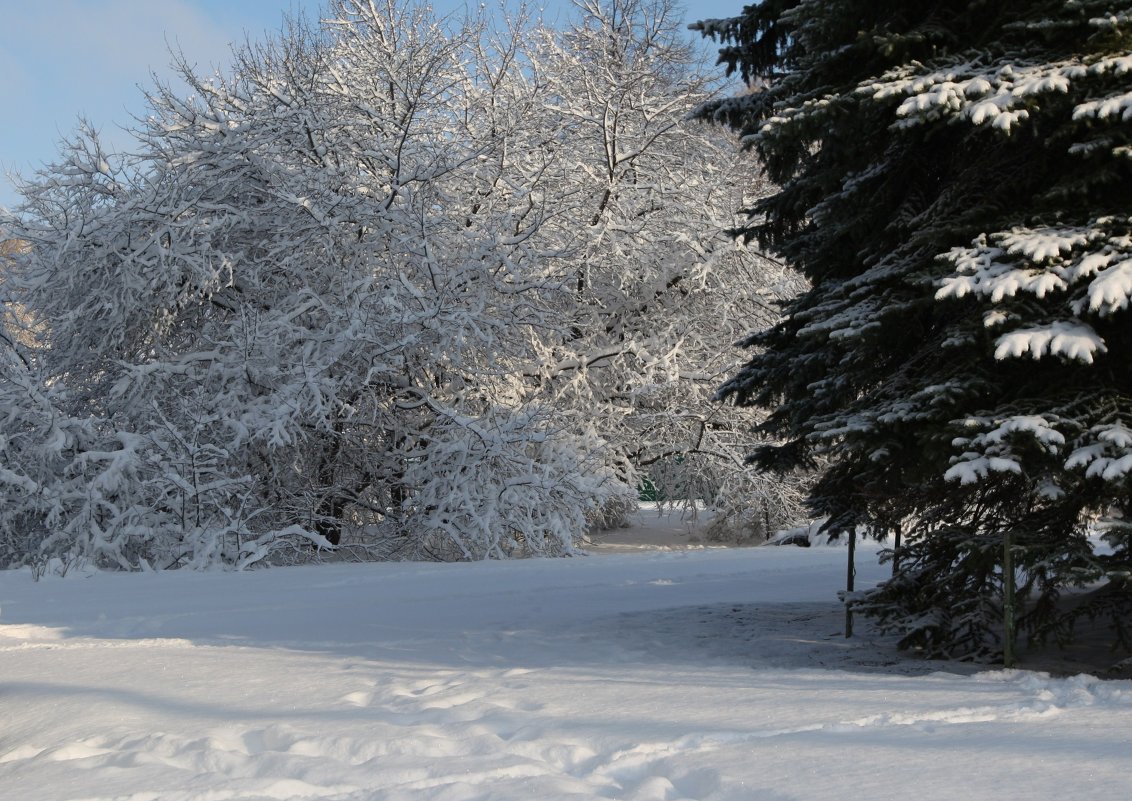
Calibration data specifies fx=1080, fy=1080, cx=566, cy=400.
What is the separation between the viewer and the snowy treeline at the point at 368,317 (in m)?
14.6

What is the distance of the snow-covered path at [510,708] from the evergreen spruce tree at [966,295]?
32.9 inches

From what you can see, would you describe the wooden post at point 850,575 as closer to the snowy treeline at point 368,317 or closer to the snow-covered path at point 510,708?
the snow-covered path at point 510,708

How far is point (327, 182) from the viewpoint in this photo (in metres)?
16.0

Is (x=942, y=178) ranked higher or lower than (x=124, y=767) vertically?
higher

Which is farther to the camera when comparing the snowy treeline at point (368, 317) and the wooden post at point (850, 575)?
the snowy treeline at point (368, 317)

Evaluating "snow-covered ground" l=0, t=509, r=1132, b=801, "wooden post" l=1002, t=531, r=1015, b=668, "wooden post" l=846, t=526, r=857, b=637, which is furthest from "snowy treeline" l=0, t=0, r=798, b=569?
"wooden post" l=1002, t=531, r=1015, b=668

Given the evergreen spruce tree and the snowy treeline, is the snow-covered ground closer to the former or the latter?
the evergreen spruce tree

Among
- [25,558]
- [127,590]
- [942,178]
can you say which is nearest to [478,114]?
[25,558]

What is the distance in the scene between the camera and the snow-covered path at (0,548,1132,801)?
4133 millimetres

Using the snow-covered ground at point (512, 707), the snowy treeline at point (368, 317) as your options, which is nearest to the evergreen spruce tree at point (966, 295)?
the snow-covered ground at point (512, 707)

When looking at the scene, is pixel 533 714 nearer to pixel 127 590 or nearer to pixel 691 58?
pixel 127 590

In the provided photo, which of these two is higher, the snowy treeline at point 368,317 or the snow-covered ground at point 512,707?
the snowy treeline at point 368,317

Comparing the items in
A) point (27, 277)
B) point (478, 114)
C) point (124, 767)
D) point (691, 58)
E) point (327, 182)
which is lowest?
point (124, 767)

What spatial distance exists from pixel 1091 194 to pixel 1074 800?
3.80 meters
